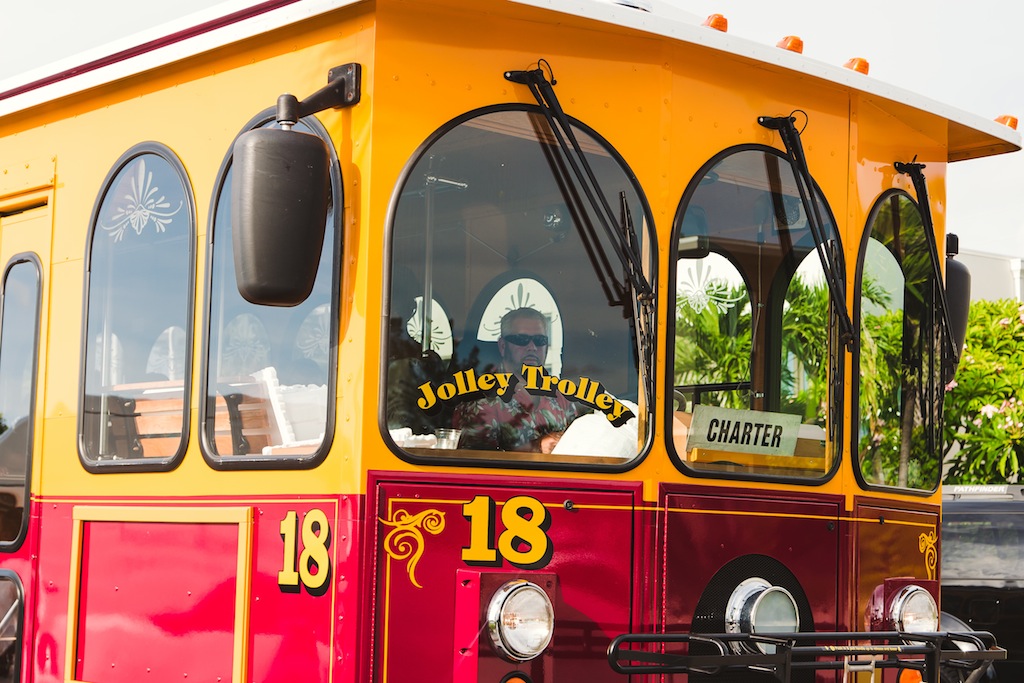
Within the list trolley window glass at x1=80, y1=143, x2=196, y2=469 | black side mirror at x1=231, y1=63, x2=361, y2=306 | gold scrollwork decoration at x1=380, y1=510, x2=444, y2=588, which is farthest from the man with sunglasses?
trolley window glass at x1=80, y1=143, x2=196, y2=469

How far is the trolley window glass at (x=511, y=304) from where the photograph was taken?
3758mm

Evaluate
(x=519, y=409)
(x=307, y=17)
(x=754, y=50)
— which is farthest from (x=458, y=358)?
(x=754, y=50)

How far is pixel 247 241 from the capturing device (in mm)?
3555

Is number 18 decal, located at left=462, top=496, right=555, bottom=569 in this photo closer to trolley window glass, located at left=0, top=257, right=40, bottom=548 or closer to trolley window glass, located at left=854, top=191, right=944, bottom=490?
trolley window glass, located at left=854, top=191, right=944, bottom=490

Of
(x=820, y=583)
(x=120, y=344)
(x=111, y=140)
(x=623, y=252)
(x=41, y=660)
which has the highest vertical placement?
(x=111, y=140)

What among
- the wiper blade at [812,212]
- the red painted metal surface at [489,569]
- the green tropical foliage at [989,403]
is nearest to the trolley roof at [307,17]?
the wiper blade at [812,212]

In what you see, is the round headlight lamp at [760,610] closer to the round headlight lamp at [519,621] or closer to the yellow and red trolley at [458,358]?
the yellow and red trolley at [458,358]

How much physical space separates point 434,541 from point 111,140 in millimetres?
1825

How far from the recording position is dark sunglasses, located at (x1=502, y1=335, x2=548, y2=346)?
3919mm

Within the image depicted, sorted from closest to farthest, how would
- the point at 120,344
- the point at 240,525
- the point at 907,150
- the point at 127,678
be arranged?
the point at 240,525, the point at 127,678, the point at 120,344, the point at 907,150

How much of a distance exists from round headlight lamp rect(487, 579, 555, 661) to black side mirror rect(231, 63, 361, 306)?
37.3 inches

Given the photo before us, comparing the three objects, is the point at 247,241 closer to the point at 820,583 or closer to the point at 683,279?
the point at 683,279

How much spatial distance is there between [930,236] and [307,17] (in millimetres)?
2436

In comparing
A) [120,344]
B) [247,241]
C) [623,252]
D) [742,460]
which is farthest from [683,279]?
[120,344]
